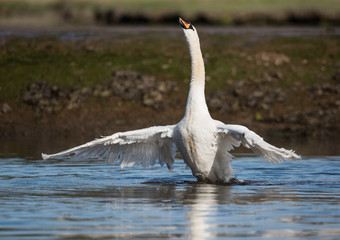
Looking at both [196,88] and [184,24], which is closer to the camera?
[196,88]

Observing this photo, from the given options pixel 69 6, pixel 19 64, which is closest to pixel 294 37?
pixel 19 64

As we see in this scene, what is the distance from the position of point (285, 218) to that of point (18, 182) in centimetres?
548

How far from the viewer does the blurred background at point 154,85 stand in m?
22.4

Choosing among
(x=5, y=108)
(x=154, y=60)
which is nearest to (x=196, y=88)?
(x=5, y=108)

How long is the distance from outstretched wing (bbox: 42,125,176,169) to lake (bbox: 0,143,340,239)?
0.36 metres

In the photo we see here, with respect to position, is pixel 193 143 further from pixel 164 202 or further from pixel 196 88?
pixel 164 202

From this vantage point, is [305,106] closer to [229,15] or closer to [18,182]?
[18,182]

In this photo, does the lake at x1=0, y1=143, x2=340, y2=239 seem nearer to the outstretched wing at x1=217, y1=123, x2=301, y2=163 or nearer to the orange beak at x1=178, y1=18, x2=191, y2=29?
the outstretched wing at x1=217, y1=123, x2=301, y2=163

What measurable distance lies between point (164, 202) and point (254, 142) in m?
2.00

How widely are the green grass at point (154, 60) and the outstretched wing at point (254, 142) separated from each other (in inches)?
448

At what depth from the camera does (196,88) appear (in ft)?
44.4

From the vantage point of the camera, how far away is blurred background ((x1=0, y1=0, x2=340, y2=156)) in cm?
2238

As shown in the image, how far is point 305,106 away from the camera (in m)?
23.5

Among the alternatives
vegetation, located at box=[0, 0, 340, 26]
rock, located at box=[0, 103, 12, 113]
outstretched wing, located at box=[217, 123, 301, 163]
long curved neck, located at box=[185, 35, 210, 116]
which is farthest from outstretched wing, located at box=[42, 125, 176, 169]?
vegetation, located at box=[0, 0, 340, 26]
